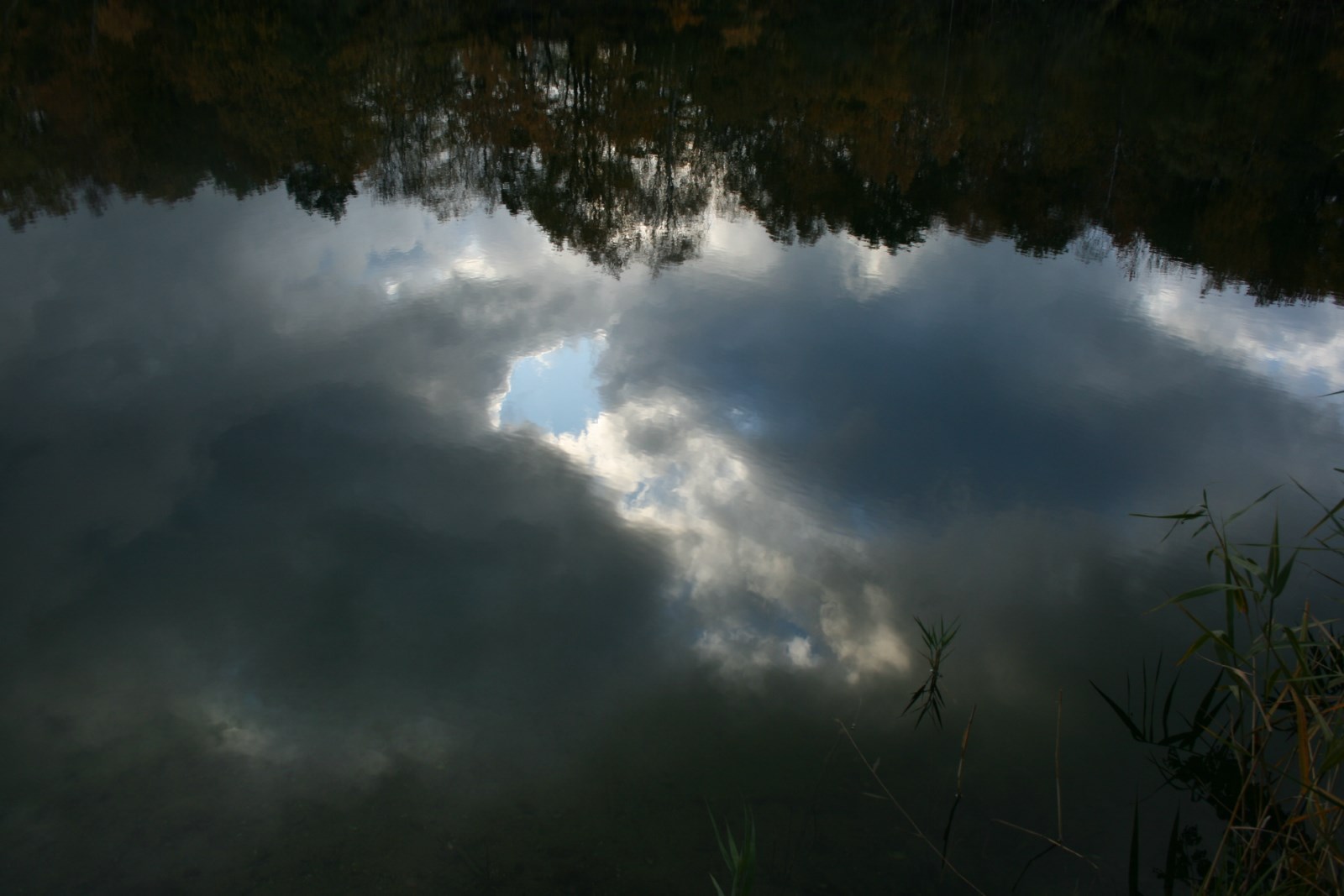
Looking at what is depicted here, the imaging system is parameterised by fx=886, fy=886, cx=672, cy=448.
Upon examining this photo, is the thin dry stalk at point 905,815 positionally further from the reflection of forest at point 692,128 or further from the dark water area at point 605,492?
the reflection of forest at point 692,128

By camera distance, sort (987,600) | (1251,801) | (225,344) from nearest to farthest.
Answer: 1. (1251,801)
2. (987,600)
3. (225,344)

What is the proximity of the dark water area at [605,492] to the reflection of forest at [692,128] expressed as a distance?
20 cm

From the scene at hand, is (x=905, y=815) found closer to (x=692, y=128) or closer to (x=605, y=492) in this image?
(x=605, y=492)

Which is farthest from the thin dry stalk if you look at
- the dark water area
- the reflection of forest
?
the reflection of forest

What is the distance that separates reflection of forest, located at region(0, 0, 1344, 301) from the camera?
43.0ft

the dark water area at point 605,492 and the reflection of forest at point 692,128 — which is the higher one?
the reflection of forest at point 692,128

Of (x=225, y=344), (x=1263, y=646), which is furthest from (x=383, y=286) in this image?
(x=1263, y=646)

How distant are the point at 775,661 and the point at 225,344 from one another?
21.2 ft

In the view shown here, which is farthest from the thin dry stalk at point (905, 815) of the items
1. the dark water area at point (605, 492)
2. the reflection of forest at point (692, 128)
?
the reflection of forest at point (692, 128)

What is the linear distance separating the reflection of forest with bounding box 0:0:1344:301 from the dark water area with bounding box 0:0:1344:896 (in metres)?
0.20

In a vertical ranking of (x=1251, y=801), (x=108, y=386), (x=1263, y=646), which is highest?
(x=1263, y=646)

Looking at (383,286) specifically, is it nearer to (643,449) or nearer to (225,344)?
(225,344)

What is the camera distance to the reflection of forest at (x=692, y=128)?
13.1 m

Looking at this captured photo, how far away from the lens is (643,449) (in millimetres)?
6949
